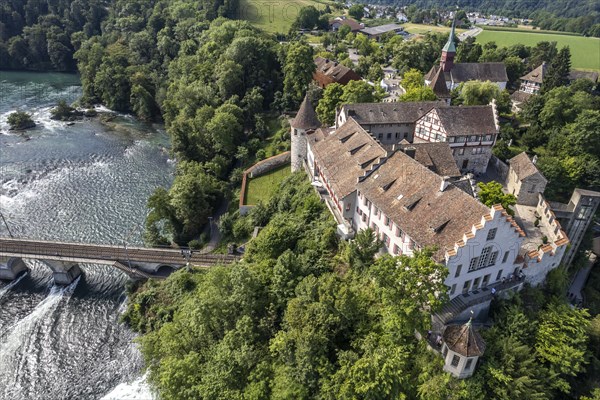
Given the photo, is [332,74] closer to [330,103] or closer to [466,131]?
[330,103]

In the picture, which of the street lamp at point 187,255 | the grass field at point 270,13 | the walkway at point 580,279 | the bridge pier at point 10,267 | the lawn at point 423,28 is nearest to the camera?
the walkway at point 580,279

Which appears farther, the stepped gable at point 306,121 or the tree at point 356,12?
the tree at point 356,12

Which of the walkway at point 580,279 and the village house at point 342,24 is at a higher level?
the village house at point 342,24

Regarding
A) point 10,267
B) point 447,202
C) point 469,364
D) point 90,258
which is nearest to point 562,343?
point 469,364

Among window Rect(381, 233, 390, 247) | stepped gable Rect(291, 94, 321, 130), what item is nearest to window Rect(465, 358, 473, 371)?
window Rect(381, 233, 390, 247)

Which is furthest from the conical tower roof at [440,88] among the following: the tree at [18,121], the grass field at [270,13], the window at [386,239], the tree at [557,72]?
the tree at [18,121]

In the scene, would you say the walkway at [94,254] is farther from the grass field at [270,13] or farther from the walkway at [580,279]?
the grass field at [270,13]
